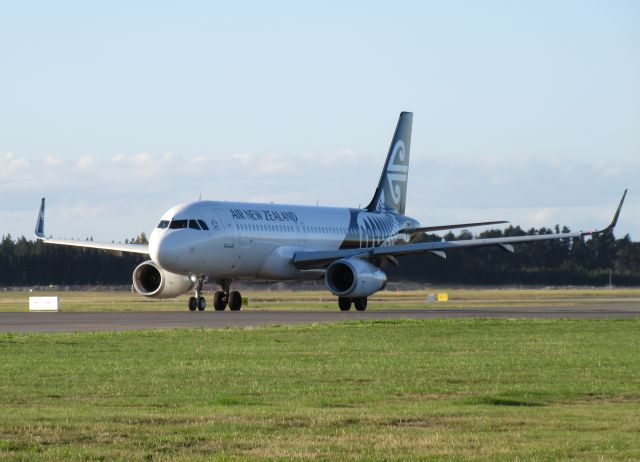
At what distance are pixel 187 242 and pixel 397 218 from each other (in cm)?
1597

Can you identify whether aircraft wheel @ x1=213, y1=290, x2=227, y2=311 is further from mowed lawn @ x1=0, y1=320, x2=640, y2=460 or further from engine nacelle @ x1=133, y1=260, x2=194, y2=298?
mowed lawn @ x1=0, y1=320, x2=640, y2=460

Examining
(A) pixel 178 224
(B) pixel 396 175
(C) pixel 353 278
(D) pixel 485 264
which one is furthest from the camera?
(D) pixel 485 264

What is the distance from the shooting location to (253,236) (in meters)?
52.7

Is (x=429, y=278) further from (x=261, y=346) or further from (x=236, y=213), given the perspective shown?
(x=261, y=346)

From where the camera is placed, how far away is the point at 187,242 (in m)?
49.5

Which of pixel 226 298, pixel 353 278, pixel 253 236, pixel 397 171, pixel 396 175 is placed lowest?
pixel 226 298

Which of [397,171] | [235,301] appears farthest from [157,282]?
[397,171]

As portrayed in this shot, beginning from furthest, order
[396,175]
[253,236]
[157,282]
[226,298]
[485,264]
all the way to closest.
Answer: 1. [485,264]
2. [396,175]
3. [157,282]
4. [226,298]
5. [253,236]

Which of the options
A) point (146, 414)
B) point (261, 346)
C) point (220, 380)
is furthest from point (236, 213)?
point (146, 414)

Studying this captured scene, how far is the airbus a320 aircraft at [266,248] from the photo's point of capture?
5009cm

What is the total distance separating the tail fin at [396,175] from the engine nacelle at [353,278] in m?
A: 9.90

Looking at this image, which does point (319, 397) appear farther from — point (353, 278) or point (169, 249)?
point (353, 278)

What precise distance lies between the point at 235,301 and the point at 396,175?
14271mm

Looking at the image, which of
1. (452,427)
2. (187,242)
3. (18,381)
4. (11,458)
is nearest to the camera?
(11,458)
